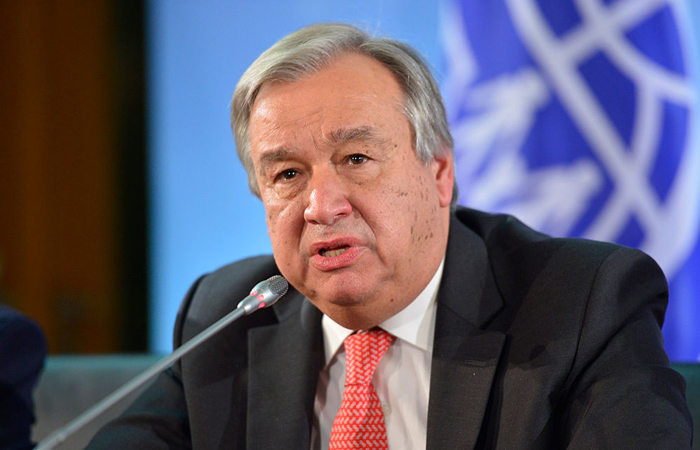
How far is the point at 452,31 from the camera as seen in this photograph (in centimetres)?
260

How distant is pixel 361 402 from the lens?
5.06ft

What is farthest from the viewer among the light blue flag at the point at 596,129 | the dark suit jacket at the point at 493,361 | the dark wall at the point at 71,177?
the dark wall at the point at 71,177

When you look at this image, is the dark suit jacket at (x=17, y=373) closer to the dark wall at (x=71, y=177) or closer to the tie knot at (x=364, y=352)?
the tie knot at (x=364, y=352)

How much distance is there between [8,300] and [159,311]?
927 millimetres

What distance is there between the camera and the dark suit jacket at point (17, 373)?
5.87ft

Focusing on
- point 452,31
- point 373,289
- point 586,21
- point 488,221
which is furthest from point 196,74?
point 373,289

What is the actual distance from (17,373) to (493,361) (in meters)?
1.17

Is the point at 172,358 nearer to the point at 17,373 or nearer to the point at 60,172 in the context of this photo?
the point at 17,373

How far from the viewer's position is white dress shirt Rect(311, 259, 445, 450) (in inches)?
61.4

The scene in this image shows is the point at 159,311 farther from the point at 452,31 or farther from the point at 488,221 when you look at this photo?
the point at 488,221

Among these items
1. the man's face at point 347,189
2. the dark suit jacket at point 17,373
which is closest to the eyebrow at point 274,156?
the man's face at point 347,189

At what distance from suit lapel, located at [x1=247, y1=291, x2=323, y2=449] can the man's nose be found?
379 millimetres

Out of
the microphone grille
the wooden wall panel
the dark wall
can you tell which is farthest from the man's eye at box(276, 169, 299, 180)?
the wooden wall panel

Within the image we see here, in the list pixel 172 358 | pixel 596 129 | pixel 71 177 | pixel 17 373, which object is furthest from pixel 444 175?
pixel 71 177
